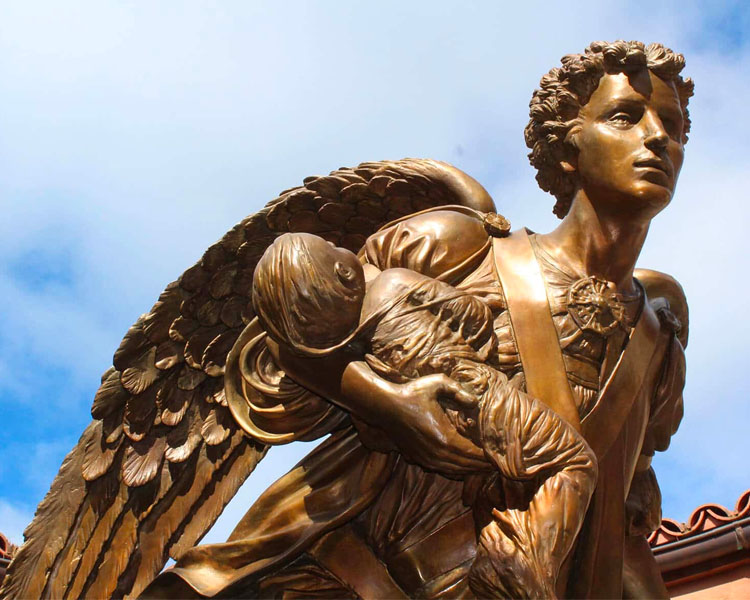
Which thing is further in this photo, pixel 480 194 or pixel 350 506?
pixel 480 194

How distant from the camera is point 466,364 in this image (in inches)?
150

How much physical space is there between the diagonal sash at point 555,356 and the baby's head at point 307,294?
1.71ft

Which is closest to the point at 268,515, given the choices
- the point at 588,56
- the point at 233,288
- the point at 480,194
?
the point at 233,288

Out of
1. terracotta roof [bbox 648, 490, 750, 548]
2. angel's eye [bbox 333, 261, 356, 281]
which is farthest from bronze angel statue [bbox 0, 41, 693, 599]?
terracotta roof [bbox 648, 490, 750, 548]

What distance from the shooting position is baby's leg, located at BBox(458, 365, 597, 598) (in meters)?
3.59

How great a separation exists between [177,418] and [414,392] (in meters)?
1.16

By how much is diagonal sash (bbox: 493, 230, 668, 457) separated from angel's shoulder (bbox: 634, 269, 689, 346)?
22 centimetres

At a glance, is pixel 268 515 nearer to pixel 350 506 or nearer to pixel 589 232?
pixel 350 506

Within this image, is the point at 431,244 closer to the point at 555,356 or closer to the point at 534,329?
the point at 534,329

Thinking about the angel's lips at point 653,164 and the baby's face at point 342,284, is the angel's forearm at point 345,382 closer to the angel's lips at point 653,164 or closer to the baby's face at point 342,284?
the baby's face at point 342,284

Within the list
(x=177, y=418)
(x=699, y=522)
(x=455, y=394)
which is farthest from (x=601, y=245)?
(x=699, y=522)

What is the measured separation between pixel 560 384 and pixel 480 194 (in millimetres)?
795

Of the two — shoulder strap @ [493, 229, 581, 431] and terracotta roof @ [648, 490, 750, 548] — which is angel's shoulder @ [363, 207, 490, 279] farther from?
terracotta roof @ [648, 490, 750, 548]

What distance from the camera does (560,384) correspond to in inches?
155
